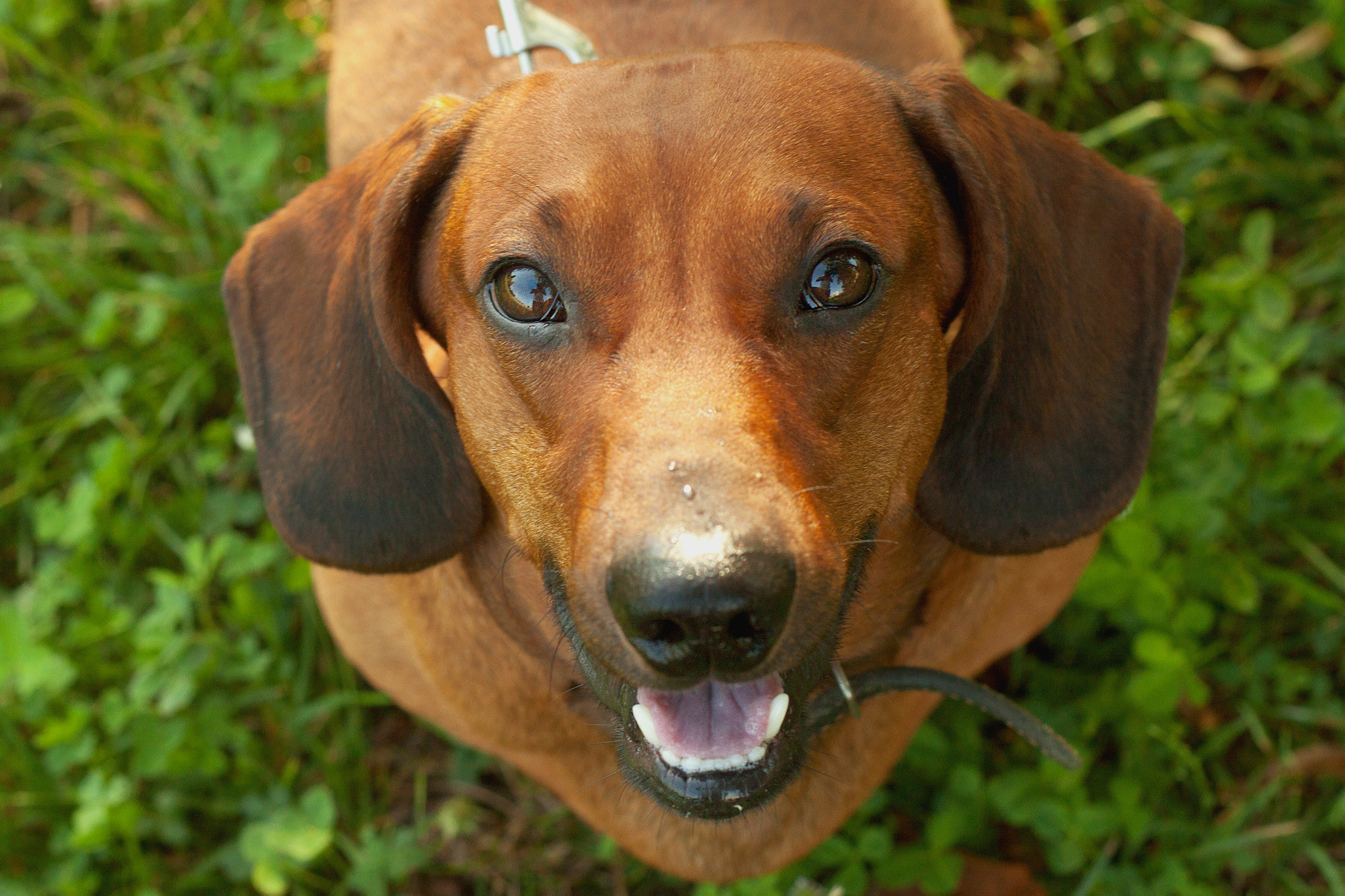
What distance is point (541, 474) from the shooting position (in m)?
2.02

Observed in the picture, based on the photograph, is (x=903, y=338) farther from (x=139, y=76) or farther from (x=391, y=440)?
(x=139, y=76)

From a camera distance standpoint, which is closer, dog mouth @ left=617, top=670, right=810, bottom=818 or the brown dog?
the brown dog

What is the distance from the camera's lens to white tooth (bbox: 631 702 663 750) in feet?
6.96

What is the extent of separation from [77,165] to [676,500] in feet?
10.5

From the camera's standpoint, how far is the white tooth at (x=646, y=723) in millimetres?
2121

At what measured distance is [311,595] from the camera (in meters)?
3.57

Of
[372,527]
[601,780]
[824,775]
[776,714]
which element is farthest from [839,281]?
[601,780]

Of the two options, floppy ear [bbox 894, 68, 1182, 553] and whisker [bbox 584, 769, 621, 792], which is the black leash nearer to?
floppy ear [bbox 894, 68, 1182, 553]

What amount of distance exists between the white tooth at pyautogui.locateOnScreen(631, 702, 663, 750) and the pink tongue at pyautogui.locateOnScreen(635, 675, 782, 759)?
12 millimetres

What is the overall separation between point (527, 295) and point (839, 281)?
49 centimetres

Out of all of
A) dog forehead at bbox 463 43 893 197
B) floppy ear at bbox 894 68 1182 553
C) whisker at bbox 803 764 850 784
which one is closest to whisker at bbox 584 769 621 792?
whisker at bbox 803 764 850 784

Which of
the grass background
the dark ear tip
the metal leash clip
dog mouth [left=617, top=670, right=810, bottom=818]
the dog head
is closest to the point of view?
the dog head

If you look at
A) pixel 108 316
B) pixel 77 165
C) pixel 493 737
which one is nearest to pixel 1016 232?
pixel 493 737

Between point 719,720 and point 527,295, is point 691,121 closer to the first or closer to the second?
point 527,295
